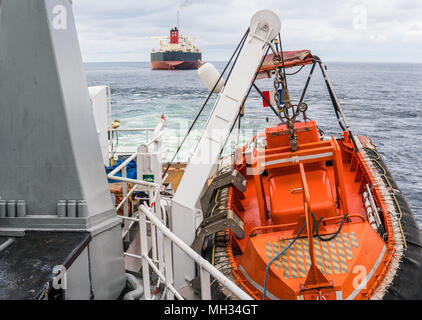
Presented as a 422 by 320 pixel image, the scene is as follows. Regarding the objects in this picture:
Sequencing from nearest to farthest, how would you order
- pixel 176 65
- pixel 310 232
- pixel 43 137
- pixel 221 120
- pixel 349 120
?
pixel 43 137, pixel 310 232, pixel 221 120, pixel 349 120, pixel 176 65

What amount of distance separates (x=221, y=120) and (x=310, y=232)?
6.23 feet

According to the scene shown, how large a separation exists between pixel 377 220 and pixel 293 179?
1.29 m

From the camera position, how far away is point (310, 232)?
317 centimetres

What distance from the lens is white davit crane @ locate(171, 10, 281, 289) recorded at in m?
4.61

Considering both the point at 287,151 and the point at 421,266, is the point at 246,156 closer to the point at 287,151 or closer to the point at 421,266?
the point at 287,151

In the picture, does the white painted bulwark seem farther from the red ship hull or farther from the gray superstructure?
the red ship hull

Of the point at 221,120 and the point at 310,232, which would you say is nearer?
the point at 310,232

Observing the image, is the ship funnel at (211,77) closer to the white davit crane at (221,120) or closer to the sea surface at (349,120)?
the white davit crane at (221,120)

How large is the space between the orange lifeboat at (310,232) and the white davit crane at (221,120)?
11.2 inches

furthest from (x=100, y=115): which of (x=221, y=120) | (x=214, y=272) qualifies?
(x=214, y=272)

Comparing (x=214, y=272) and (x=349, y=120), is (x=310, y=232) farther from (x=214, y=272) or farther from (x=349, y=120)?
(x=349, y=120)

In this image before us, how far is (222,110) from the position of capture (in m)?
4.64

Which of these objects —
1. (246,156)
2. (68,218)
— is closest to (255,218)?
(246,156)

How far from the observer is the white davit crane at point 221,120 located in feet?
15.1
